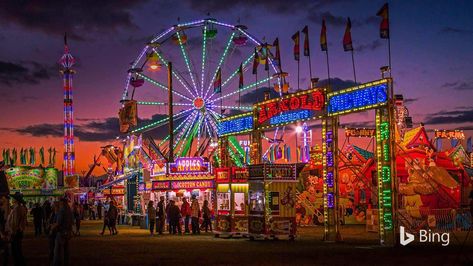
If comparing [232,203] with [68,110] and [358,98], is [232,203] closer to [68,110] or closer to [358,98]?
[358,98]

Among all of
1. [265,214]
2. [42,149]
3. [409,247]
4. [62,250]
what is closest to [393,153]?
[409,247]

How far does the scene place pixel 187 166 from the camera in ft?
128

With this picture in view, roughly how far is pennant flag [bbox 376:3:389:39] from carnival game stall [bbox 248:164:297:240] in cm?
676

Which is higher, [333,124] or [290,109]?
[290,109]

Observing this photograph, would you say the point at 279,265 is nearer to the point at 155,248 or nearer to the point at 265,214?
the point at 155,248

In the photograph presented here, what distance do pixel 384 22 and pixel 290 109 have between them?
18.0 feet

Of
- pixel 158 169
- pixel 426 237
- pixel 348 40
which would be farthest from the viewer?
pixel 158 169

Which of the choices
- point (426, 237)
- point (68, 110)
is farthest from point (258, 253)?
point (68, 110)

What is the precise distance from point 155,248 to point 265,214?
5.71m

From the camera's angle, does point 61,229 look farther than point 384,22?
No

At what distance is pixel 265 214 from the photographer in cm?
2697

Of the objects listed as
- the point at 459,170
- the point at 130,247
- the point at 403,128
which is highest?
the point at 403,128

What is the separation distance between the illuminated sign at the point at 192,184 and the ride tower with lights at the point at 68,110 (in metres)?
37.8

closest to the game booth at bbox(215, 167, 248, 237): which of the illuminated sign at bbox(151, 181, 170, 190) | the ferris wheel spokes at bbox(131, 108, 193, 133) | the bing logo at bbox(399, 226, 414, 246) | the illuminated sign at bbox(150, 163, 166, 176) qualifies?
the bing logo at bbox(399, 226, 414, 246)
